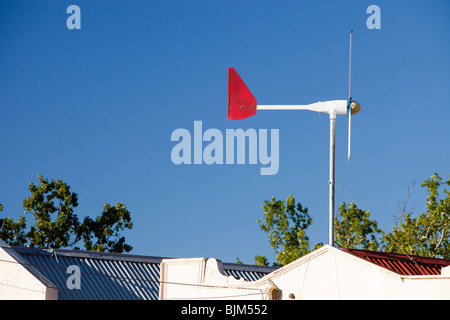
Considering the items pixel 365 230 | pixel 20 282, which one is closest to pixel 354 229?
pixel 365 230

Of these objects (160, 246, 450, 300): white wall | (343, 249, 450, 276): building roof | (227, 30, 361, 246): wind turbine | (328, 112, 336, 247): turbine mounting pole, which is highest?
(227, 30, 361, 246): wind turbine

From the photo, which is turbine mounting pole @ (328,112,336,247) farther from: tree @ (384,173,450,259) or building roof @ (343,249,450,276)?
tree @ (384,173,450,259)

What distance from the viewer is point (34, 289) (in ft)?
103

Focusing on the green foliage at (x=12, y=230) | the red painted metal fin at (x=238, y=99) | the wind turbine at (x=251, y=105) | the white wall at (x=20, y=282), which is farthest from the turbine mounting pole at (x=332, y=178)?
the green foliage at (x=12, y=230)

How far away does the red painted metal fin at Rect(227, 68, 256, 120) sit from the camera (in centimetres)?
2645

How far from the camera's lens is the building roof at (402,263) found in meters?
25.4

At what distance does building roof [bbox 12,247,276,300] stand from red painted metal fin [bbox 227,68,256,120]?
11.8m

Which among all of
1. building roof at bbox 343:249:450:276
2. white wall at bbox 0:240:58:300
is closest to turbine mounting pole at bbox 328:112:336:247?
building roof at bbox 343:249:450:276

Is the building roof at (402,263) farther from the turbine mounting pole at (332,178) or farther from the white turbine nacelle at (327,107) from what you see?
the white turbine nacelle at (327,107)

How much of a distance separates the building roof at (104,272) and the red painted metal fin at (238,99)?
11.8 metres

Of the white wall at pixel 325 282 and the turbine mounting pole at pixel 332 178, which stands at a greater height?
the turbine mounting pole at pixel 332 178

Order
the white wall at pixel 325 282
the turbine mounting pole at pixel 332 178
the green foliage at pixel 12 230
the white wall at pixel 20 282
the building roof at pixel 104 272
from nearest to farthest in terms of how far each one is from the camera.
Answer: the white wall at pixel 325 282 < the turbine mounting pole at pixel 332 178 < the white wall at pixel 20 282 < the building roof at pixel 104 272 < the green foliage at pixel 12 230
